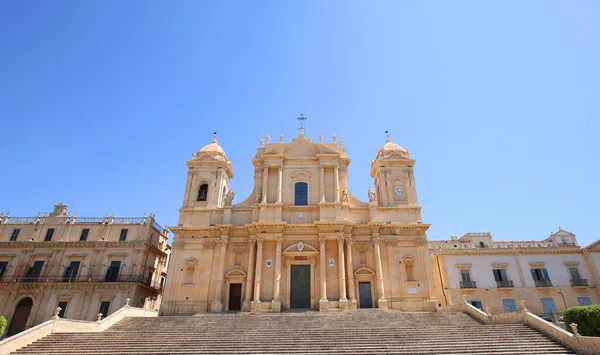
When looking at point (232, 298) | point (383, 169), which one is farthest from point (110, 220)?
point (383, 169)

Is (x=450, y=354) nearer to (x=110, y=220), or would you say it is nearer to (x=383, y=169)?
(x=383, y=169)

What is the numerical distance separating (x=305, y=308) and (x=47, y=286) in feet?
67.2

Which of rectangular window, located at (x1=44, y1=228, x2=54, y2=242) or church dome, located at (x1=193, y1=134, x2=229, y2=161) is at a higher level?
church dome, located at (x1=193, y1=134, x2=229, y2=161)

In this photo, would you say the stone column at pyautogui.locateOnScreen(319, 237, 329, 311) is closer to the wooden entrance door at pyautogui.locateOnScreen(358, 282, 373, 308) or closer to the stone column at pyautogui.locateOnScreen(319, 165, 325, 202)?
the wooden entrance door at pyautogui.locateOnScreen(358, 282, 373, 308)

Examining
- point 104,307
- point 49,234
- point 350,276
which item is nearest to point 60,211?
point 49,234

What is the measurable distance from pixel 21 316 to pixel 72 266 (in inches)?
185

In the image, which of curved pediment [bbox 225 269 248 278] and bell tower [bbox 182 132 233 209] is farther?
bell tower [bbox 182 132 233 209]

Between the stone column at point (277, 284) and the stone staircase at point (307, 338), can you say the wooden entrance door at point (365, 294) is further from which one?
the stone column at point (277, 284)

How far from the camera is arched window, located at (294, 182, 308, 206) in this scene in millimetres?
27172

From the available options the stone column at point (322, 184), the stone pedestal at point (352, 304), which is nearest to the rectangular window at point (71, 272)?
the stone column at point (322, 184)

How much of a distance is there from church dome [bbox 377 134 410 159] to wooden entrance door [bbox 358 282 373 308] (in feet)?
33.9

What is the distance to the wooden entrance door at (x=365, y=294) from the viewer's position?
23953 millimetres

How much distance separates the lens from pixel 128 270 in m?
29.1

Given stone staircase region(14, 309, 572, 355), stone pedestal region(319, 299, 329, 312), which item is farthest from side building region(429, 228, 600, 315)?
stone pedestal region(319, 299, 329, 312)
